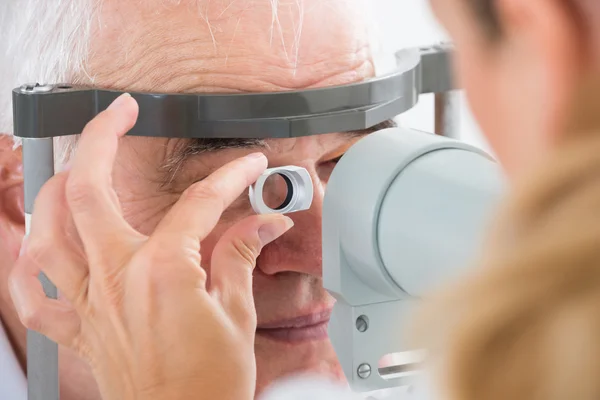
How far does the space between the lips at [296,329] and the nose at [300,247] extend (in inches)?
2.7

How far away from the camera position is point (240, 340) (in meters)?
0.80

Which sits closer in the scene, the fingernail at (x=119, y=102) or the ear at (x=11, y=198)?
the fingernail at (x=119, y=102)

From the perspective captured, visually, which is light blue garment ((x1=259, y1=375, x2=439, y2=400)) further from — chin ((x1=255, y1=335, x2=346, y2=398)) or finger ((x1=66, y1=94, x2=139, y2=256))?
finger ((x1=66, y1=94, x2=139, y2=256))

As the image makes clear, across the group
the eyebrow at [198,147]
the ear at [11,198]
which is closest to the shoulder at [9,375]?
the ear at [11,198]

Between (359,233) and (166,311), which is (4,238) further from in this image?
(359,233)

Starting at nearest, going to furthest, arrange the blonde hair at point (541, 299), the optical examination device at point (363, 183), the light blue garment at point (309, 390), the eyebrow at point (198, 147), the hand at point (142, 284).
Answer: the blonde hair at point (541, 299) < the optical examination device at point (363, 183) < the hand at point (142, 284) < the eyebrow at point (198, 147) < the light blue garment at point (309, 390)

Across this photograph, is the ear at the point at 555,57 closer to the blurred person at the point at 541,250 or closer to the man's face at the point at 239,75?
the blurred person at the point at 541,250

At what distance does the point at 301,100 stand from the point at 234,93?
7cm

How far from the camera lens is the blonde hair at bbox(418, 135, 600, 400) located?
32 centimetres

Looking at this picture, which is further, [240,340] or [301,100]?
[301,100]

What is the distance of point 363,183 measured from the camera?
70cm

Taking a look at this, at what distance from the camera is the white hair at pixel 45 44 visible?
106cm

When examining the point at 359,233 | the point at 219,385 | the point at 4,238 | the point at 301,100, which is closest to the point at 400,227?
the point at 359,233

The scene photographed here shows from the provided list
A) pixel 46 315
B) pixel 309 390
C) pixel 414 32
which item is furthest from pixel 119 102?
pixel 414 32
